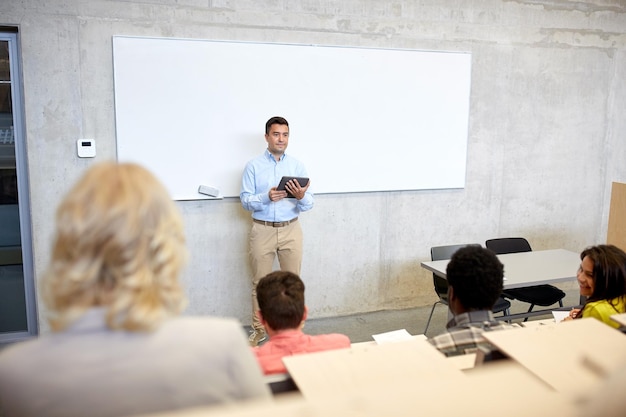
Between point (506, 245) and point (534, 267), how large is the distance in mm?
594

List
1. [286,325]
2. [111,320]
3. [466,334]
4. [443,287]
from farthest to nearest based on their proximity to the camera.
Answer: [443,287] < [286,325] < [466,334] < [111,320]

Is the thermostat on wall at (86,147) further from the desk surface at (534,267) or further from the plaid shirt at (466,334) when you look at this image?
the plaid shirt at (466,334)

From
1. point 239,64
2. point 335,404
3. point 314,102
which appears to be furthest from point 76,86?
point 335,404

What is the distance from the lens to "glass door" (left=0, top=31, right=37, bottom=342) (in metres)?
3.94

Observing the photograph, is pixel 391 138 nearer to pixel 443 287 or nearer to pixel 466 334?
pixel 443 287

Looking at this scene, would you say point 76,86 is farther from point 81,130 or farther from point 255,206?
point 255,206

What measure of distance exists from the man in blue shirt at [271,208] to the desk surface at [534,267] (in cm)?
110

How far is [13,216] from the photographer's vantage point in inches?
162

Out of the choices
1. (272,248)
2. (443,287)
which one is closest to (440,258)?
(443,287)

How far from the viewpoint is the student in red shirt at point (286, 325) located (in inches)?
80.7

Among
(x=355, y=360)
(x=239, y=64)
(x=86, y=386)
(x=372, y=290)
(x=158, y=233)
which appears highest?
(x=239, y=64)

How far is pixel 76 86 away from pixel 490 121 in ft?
12.5

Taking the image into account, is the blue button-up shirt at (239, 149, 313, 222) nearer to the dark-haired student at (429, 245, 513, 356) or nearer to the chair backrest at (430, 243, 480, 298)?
the chair backrest at (430, 243, 480, 298)

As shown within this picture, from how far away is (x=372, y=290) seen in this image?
500cm
